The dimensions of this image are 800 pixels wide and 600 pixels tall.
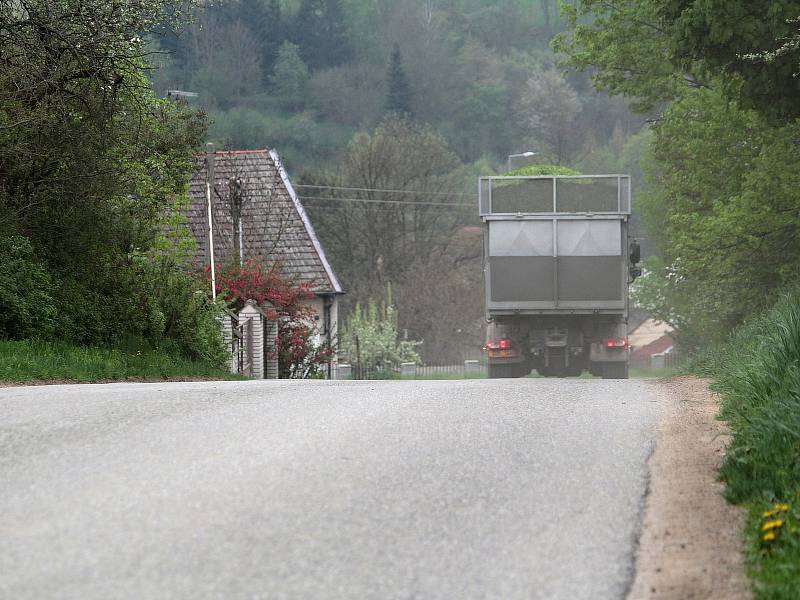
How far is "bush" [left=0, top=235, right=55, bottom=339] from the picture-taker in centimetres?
1939

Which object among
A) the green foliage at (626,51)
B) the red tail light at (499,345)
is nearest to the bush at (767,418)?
the red tail light at (499,345)

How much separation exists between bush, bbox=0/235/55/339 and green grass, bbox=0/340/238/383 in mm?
377

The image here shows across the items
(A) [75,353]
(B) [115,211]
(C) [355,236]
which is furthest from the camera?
(C) [355,236]

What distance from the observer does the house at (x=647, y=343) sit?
107188 millimetres

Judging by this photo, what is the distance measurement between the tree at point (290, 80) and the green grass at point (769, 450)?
96.2m

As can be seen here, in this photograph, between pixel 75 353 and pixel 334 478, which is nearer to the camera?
pixel 334 478

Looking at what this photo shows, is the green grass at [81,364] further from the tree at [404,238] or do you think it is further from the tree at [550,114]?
the tree at [550,114]

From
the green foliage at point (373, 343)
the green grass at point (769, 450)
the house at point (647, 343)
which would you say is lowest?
the house at point (647, 343)

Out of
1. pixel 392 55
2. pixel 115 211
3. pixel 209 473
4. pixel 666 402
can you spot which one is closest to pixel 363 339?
pixel 115 211

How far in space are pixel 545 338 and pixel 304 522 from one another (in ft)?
72.8

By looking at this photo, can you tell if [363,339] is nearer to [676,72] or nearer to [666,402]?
[676,72]

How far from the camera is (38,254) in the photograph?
2088 centimetres

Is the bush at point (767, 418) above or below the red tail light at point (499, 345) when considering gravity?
above

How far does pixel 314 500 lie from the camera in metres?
7.59
